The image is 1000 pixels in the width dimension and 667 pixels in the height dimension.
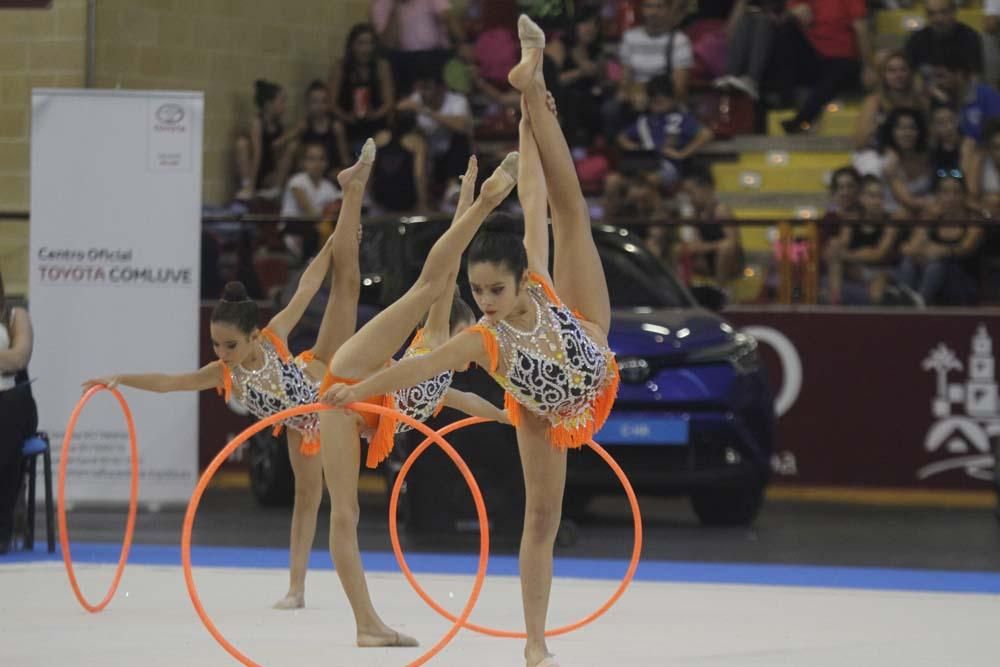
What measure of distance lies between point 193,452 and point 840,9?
647 cm

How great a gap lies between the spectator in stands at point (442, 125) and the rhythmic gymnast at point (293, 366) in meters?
6.09

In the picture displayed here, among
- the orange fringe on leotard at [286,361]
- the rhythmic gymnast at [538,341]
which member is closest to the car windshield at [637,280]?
the orange fringe on leotard at [286,361]

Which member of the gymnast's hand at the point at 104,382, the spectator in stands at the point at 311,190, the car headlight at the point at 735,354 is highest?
the spectator in stands at the point at 311,190

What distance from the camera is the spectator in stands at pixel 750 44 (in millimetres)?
13602

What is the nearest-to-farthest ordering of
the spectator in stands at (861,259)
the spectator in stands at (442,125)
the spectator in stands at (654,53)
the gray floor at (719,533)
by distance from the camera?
the gray floor at (719,533) < the spectator in stands at (861,259) < the spectator in stands at (442,125) < the spectator in stands at (654,53)

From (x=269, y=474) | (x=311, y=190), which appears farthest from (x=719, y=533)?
(x=311, y=190)

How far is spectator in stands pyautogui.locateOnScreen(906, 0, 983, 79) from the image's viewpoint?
1297cm

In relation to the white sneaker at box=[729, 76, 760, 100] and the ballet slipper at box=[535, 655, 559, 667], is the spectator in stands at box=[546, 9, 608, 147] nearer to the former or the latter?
the white sneaker at box=[729, 76, 760, 100]

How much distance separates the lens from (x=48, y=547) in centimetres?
888

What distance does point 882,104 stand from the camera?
43.0 ft

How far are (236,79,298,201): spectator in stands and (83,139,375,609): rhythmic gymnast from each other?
609 cm

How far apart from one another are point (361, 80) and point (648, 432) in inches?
219

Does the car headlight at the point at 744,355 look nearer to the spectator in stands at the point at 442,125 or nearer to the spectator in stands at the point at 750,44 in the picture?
the spectator in stands at the point at 442,125

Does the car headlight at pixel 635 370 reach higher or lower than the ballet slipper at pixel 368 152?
lower
